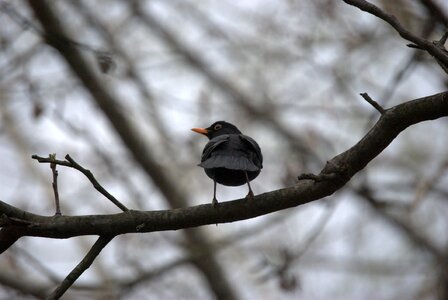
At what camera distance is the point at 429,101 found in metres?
2.68

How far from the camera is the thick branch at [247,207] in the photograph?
2.71 metres

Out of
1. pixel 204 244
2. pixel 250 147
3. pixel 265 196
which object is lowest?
pixel 265 196

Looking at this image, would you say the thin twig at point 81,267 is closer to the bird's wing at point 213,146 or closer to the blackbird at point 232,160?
the blackbird at point 232,160

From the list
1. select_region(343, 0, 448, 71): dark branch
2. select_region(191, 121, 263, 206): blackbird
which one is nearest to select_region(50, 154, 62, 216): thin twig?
select_region(191, 121, 263, 206): blackbird

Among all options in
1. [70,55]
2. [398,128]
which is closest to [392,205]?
[70,55]

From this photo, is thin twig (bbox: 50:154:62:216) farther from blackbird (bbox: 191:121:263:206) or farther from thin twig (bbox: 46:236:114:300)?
blackbird (bbox: 191:121:263:206)

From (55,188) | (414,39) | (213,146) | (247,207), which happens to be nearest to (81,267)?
(55,188)

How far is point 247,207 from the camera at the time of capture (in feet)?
9.21

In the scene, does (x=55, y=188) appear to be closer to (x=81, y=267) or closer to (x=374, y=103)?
(x=81, y=267)

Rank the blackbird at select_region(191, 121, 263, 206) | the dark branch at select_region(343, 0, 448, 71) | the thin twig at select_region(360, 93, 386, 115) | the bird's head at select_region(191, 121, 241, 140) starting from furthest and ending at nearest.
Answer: the bird's head at select_region(191, 121, 241, 140) → the blackbird at select_region(191, 121, 263, 206) → the thin twig at select_region(360, 93, 386, 115) → the dark branch at select_region(343, 0, 448, 71)

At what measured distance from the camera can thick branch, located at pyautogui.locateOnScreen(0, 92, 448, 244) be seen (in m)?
2.71

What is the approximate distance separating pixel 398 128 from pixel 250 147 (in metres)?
0.85

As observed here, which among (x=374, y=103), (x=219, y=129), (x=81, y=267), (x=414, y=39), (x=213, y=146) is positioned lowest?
(x=81, y=267)

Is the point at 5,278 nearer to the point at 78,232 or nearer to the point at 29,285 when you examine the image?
the point at 29,285
